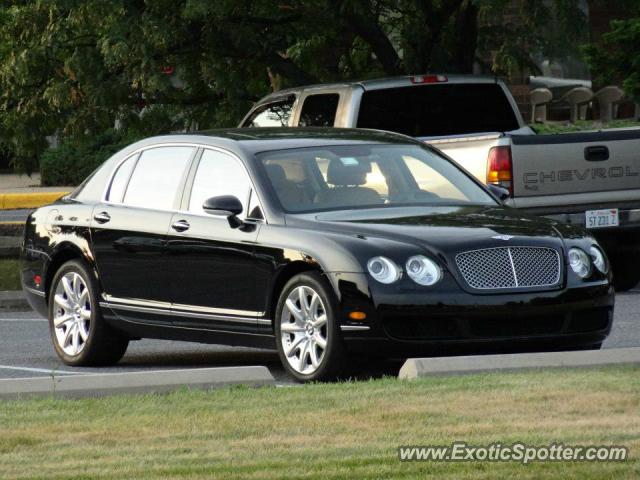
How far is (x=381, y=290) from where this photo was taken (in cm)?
1000

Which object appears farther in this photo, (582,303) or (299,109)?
(299,109)

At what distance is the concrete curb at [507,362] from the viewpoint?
30.5 ft

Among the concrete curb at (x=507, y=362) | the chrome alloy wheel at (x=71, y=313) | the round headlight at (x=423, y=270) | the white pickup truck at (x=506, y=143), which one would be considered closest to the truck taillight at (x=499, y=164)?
the white pickup truck at (x=506, y=143)

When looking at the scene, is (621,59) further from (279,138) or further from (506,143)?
(279,138)

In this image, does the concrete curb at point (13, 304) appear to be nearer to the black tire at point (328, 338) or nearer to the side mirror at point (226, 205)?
the side mirror at point (226, 205)

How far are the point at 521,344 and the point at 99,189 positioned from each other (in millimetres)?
3667

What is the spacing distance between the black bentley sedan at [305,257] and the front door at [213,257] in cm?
1

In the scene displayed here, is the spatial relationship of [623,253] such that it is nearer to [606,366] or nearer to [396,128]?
[396,128]

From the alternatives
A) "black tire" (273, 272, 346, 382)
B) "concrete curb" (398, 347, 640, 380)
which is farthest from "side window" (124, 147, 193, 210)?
"concrete curb" (398, 347, 640, 380)

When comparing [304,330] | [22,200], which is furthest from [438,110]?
[22,200]

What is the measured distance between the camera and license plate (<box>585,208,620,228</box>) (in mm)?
15406

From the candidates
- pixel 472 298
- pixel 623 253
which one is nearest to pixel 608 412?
pixel 472 298

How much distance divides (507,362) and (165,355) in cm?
428

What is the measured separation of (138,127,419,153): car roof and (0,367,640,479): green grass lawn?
267 cm
